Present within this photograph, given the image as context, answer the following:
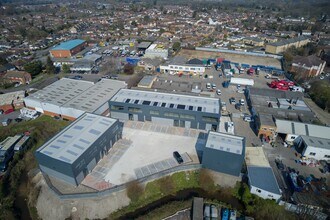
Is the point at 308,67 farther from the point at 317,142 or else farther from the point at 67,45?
the point at 67,45

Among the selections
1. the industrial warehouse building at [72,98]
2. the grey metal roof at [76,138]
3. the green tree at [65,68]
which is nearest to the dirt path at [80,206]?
the grey metal roof at [76,138]

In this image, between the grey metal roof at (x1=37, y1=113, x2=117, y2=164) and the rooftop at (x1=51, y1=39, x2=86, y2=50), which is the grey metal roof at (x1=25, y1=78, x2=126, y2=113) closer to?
the grey metal roof at (x1=37, y1=113, x2=117, y2=164)

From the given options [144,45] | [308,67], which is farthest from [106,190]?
[144,45]

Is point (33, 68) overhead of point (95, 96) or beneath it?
overhead

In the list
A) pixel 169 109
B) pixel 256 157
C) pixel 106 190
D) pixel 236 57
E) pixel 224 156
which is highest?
pixel 169 109

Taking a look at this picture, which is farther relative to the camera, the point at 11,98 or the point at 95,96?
the point at 11,98

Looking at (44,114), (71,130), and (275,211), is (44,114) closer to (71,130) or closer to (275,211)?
(71,130)

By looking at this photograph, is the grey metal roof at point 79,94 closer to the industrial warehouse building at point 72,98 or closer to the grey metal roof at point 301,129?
the industrial warehouse building at point 72,98
